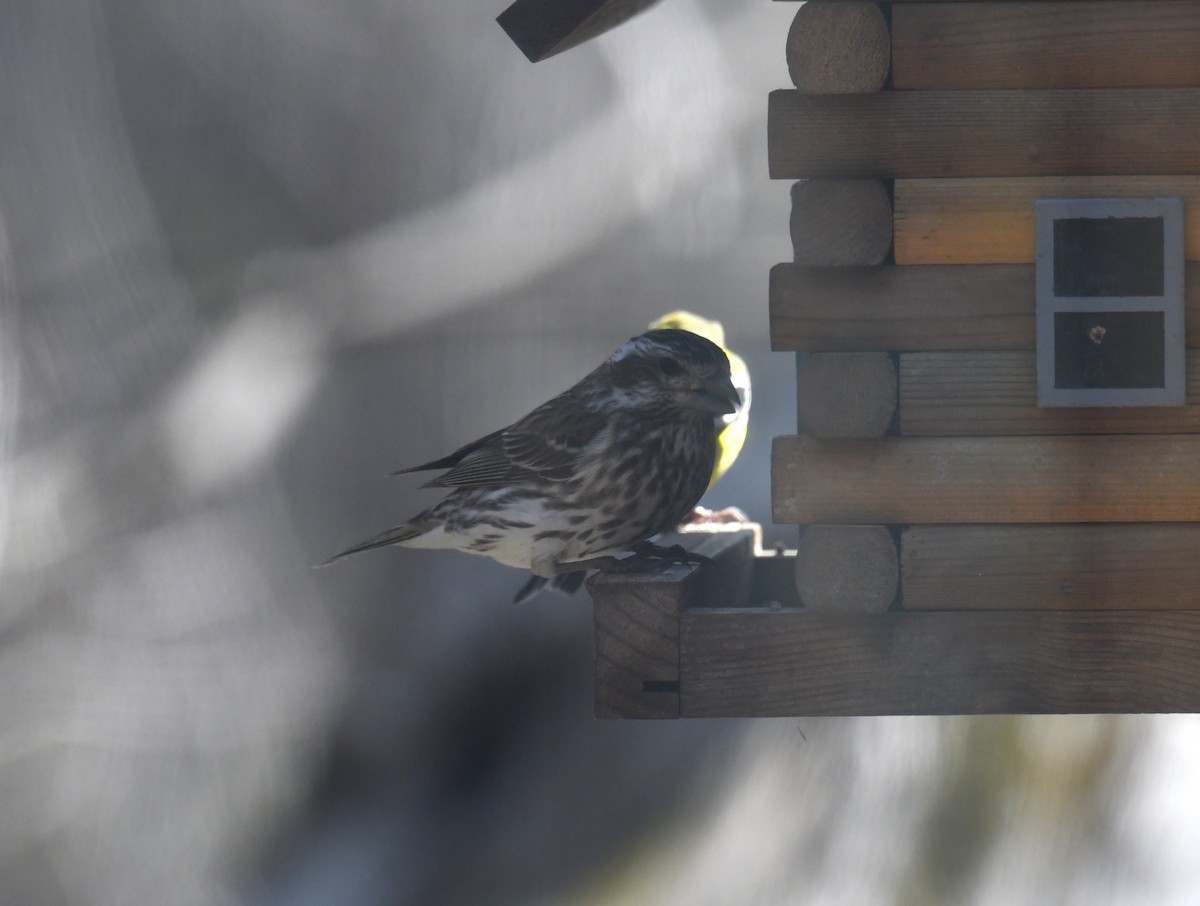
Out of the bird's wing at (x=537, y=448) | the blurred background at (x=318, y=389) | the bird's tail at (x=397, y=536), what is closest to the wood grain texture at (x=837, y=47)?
the bird's wing at (x=537, y=448)

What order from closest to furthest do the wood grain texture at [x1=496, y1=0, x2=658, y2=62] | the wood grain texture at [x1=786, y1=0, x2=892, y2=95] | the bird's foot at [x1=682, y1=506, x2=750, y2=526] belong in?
1. the wood grain texture at [x1=786, y1=0, x2=892, y2=95]
2. the wood grain texture at [x1=496, y1=0, x2=658, y2=62]
3. the bird's foot at [x1=682, y1=506, x2=750, y2=526]

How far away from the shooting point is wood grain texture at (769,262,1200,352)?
63.3 inches

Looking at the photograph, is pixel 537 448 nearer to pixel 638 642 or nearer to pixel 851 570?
pixel 638 642

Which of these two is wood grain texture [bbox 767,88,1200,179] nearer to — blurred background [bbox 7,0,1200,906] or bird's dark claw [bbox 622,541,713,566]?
bird's dark claw [bbox 622,541,713,566]

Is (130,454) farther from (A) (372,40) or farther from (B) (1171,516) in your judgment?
(B) (1171,516)

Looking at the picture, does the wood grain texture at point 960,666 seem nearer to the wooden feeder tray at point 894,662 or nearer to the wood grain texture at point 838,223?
the wooden feeder tray at point 894,662

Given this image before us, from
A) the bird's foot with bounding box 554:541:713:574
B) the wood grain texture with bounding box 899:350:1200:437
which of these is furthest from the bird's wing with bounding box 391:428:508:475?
the wood grain texture with bounding box 899:350:1200:437

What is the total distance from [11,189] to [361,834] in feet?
6.09

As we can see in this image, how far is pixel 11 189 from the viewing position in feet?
10.5

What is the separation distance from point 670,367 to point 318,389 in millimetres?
1400

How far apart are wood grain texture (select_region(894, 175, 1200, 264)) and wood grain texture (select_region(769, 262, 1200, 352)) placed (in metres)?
0.02

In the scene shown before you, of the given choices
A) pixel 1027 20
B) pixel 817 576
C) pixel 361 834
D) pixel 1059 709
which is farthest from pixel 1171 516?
pixel 361 834

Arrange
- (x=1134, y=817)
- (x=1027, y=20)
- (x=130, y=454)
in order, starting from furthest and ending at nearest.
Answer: (x=130, y=454)
(x=1134, y=817)
(x=1027, y=20)

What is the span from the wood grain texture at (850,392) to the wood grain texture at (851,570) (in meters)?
0.13
